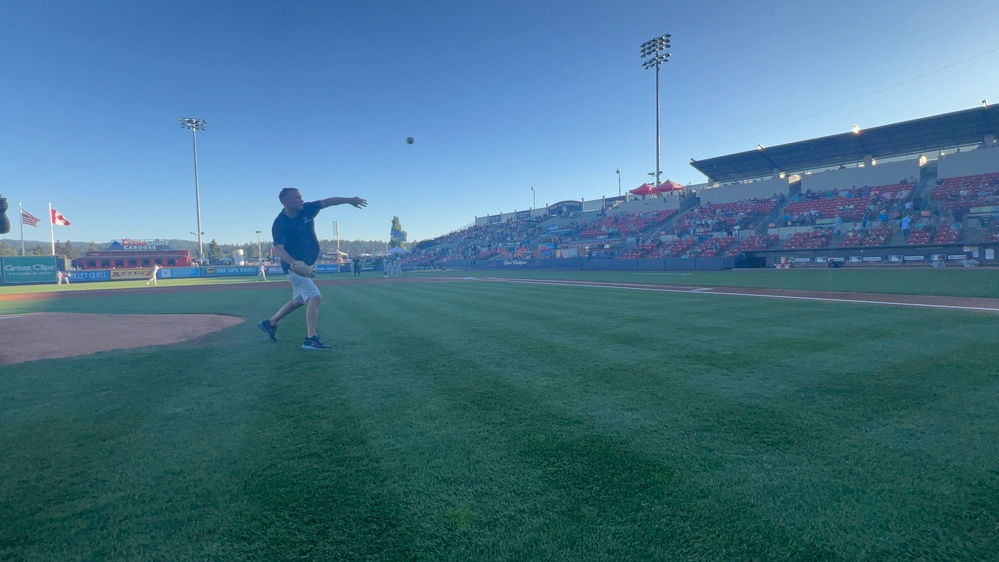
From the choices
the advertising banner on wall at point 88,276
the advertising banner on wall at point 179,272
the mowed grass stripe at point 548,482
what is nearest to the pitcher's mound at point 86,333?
the mowed grass stripe at point 548,482

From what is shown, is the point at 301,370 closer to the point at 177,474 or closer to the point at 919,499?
the point at 177,474

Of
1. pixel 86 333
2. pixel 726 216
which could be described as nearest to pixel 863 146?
pixel 726 216

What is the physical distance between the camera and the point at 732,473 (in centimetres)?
222

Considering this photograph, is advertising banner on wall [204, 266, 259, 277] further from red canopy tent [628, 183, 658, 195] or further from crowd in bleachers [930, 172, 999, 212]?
crowd in bleachers [930, 172, 999, 212]

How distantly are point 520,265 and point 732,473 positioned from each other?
3873cm

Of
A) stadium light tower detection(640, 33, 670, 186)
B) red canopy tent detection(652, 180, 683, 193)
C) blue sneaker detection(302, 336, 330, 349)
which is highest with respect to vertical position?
stadium light tower detection(640, 33, 670, 186)

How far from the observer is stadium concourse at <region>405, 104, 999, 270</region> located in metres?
23.0

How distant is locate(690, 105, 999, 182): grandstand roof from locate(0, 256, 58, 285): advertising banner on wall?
54106mm

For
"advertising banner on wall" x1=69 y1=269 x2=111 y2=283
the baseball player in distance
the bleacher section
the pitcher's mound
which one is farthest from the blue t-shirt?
"advertising banner on wall" x1=69 y1=269 x2=111 y2=283

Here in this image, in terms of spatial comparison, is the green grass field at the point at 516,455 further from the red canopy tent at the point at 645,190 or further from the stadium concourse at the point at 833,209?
the red canopy tent at the point at 645,190

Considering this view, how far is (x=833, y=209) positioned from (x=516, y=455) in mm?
35044

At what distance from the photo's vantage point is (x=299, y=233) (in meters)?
5.65

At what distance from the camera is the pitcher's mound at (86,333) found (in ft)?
18.2

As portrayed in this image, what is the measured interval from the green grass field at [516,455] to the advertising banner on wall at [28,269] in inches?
1721
